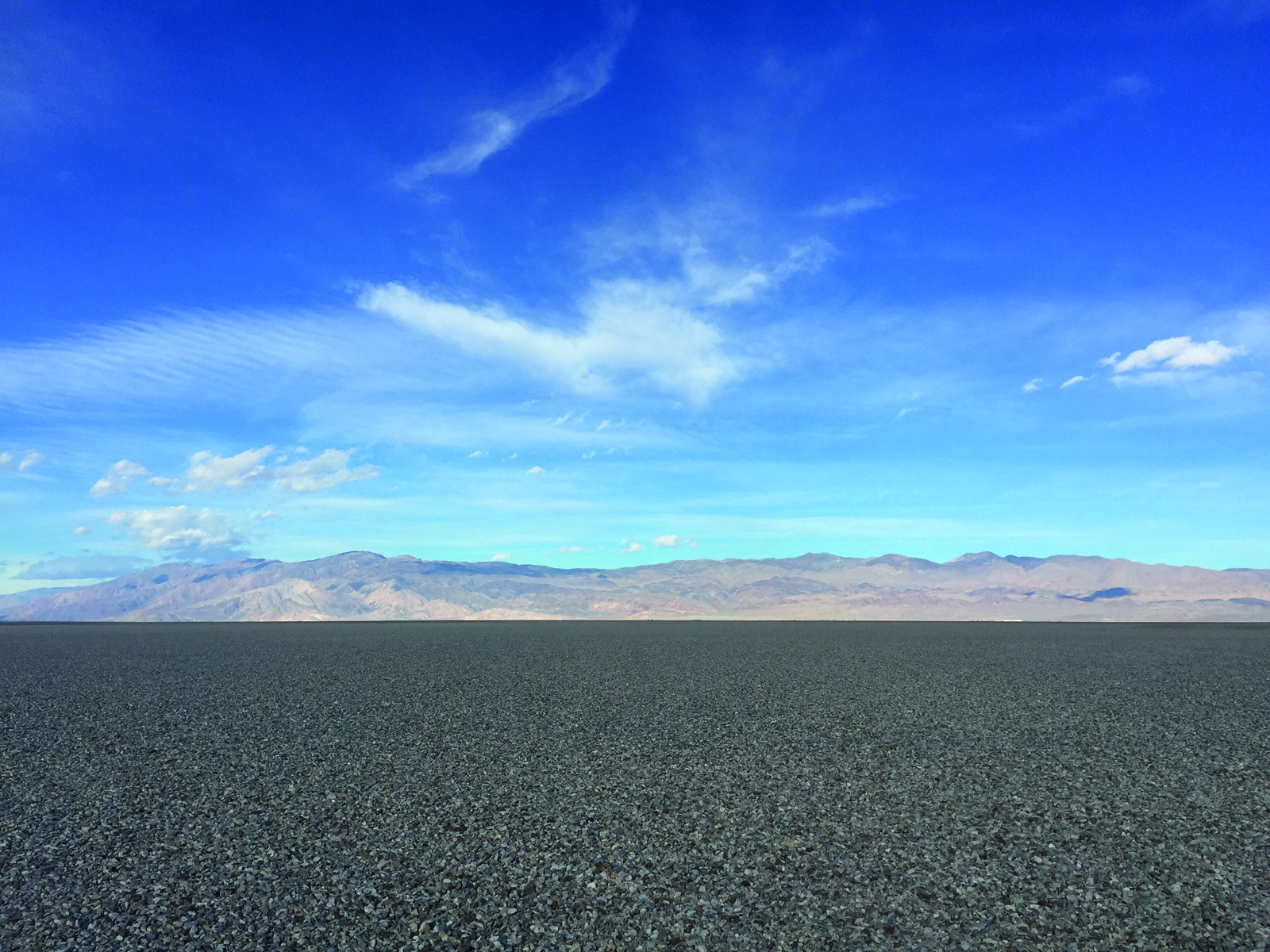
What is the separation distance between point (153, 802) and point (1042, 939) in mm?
6464

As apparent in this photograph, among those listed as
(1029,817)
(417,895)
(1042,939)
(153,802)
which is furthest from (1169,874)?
(153,802)

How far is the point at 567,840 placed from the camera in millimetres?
5441

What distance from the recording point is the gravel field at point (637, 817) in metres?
4.29

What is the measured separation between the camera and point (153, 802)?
6.36 metres

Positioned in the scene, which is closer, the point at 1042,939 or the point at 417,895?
the point at 1042,939

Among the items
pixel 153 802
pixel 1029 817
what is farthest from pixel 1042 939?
pixel 153 802

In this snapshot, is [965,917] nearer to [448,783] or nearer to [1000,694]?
[448,783]

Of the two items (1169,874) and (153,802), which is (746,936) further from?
(153,802)

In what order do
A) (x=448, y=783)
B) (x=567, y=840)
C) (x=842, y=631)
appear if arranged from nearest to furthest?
(x=567, y=840)
(x=448, y=783)
(x=842, y=631)

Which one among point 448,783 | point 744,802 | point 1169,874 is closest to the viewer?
point 1169,874

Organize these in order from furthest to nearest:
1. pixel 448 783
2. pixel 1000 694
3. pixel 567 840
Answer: pixel 1000 694
pixel 448 783
pixel 567 840

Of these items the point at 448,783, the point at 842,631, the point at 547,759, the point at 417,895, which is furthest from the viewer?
the point at 842,631

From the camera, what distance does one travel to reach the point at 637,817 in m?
5.89

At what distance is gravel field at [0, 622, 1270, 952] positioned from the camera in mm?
4293
